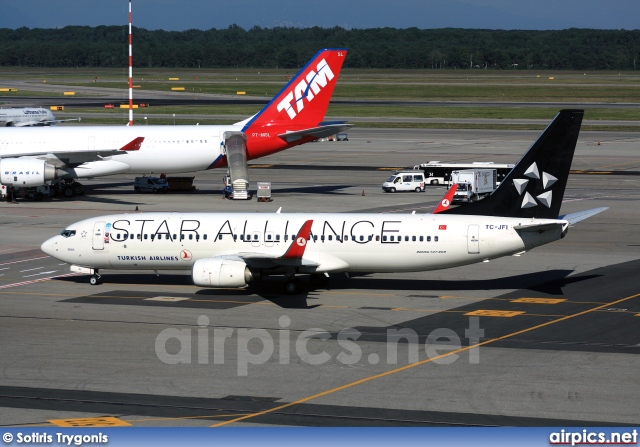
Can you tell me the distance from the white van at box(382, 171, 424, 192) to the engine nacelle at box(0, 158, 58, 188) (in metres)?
28.5

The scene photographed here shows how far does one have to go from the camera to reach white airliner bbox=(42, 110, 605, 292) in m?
46.3

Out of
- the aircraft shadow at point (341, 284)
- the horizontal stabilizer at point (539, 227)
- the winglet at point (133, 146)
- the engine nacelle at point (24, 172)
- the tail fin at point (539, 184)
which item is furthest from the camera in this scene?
the winglet at point (133, 146)

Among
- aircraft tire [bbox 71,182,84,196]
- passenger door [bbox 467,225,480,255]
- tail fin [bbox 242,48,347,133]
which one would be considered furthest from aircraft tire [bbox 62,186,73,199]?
passenger door [bbox 467,225,480,255]

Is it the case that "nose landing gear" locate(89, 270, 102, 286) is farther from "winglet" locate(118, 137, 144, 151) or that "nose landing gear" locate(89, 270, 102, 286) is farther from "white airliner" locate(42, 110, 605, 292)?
"winglet" locate(118, 137, 144, 151)

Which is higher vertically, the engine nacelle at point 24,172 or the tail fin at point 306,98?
the tail fin at point 306,98

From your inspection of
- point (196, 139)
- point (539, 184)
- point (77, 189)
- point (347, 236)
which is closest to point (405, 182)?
point (196, 139)

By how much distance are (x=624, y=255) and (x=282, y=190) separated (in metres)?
37.3

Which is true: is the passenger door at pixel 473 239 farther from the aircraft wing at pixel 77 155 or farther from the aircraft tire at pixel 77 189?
the aircraft tire at pixel 77 189

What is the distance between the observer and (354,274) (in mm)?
53844

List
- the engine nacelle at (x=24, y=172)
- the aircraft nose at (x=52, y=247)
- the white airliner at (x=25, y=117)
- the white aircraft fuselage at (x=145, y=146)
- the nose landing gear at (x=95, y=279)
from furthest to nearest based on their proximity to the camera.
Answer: the white airliner at (x=25, y=117) → the white aircraft fuselage at (x=145, y=146) → the engine nacelle at (x=24, y=172) → the nose landing gear at (x=95, y=279) → the aircraft nose at (x=52, y=247)

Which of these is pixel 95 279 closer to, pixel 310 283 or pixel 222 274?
pixel 222 274

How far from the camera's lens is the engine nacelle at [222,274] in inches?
1821

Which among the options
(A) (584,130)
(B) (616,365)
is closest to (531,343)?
(B) (616,365)

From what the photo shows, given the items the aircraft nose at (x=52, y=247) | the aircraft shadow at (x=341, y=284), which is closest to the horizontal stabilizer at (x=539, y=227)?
the aircraft shadow at (x=341, y=284)
